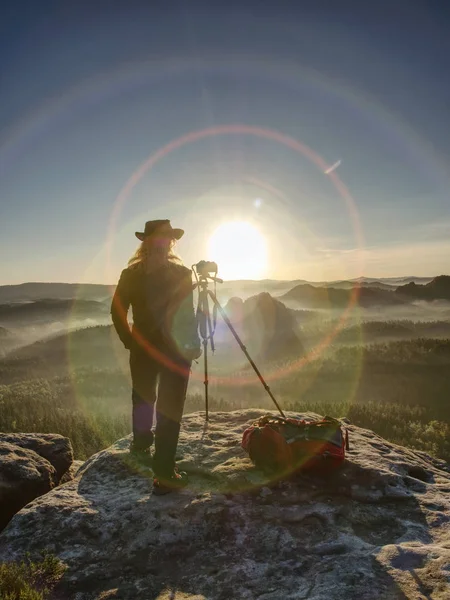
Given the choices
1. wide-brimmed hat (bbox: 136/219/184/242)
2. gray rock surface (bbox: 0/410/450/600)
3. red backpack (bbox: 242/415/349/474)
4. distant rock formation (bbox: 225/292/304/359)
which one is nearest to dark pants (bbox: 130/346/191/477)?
gray rock surface (bbox: 0/410/450/600)

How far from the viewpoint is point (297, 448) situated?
539 centimetres

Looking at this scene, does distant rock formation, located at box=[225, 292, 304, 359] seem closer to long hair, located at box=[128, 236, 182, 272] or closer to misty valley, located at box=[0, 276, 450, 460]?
misty valley, located at box=[0, 276, 450, 460]

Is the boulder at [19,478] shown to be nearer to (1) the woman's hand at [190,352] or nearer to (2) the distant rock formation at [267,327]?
(1) the woman's hand at [190,352]

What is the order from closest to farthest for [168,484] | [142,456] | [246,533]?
[246,533] → [168,484] → [142,456]

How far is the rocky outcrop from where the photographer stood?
5.54m

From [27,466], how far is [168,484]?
2345 millimetres

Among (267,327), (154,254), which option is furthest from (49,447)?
(267,327)

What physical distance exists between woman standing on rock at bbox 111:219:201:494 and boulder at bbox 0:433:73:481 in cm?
245

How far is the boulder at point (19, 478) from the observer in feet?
18.0

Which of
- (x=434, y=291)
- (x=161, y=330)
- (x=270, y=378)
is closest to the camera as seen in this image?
(x=161, y=330)

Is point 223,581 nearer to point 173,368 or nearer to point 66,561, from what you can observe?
point 66,561

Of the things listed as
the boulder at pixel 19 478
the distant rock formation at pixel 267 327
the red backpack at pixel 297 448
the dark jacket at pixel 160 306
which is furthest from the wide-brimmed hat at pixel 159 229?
the distant rock formation at pixel 267 327

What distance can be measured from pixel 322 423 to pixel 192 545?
2.37 m

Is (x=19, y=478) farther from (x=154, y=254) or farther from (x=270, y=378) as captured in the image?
(x=270, y=378)
